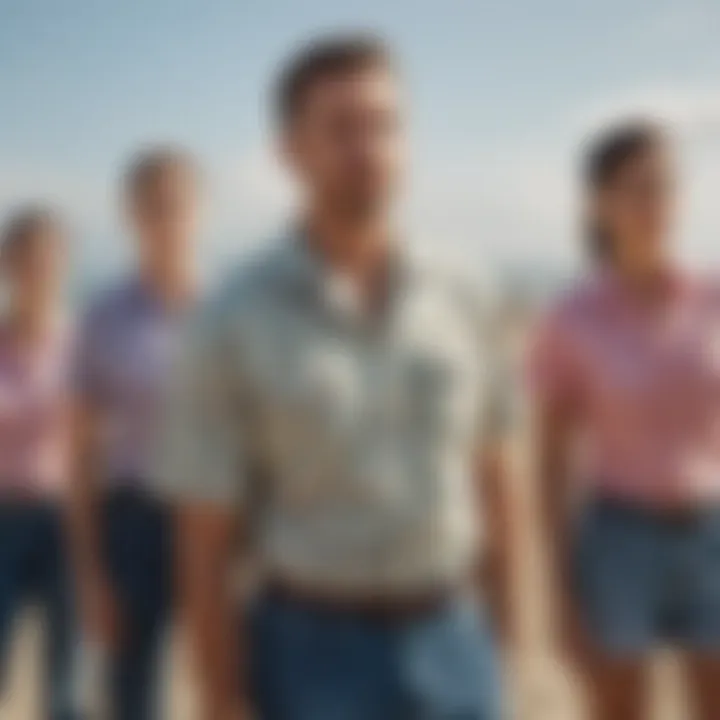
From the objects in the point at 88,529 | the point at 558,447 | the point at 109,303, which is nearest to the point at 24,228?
the point at 109,303

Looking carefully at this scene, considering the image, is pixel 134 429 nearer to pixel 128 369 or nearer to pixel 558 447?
pixel 128 369

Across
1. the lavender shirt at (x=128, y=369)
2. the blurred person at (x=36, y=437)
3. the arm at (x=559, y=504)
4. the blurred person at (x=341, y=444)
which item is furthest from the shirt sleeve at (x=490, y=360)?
the blurred person at (x=36, y=437)

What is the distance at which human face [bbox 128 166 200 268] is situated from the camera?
4.56 ft

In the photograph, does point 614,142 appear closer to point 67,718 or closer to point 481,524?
point 481,524

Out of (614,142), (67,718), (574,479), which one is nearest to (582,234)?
(614,142)

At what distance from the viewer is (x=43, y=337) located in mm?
1444

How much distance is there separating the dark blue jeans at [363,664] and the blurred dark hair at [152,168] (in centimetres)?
59

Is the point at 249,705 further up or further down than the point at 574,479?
further down

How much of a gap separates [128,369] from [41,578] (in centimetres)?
27

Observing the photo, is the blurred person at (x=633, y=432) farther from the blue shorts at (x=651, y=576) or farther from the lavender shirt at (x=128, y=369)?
the lavender shirt at (x=128, y=369)

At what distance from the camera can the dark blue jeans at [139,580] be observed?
1.39 metres

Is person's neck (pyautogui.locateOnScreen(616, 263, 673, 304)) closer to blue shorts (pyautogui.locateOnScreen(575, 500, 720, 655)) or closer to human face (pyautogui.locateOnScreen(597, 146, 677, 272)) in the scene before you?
human face (pyautogui.locateOnScreen(597, 146, 677, 272))

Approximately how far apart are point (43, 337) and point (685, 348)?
25.0 inches

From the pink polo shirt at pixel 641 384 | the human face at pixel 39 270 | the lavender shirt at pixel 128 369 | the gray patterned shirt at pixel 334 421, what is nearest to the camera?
the gray patterned shirt at pixel 334 421
